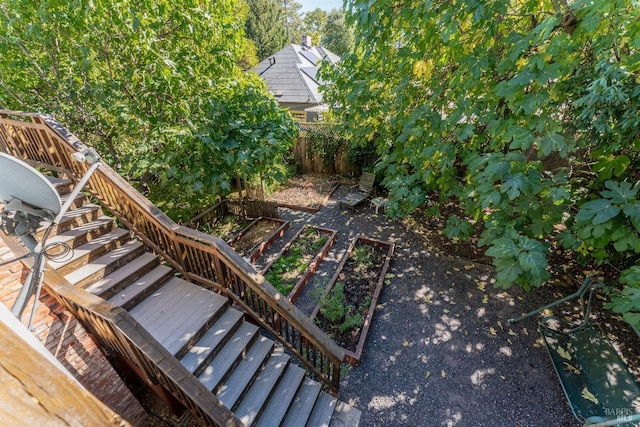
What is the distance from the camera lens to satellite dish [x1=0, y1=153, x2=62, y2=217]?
1.61 meters

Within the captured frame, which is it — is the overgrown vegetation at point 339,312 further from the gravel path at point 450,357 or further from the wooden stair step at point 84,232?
the wooden stair step at point 84,232

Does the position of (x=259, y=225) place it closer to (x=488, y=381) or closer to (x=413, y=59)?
(x=413, y=59)

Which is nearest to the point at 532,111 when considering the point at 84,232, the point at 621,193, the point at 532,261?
the point at 621,193

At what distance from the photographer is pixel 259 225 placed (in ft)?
24.6

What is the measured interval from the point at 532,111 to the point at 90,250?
18.5 ft

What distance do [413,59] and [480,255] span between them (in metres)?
4.44

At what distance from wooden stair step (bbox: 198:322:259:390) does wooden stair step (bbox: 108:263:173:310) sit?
4.39 ft

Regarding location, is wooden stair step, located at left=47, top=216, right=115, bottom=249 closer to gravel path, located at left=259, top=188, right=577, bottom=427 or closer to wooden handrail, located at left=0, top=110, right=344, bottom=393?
wooden handrail, located at left=0, top=110, right=344, bottom=393

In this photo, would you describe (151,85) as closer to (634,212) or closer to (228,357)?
(228,357)

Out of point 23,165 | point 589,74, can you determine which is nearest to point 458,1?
point 589,74

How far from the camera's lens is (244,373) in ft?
10.6

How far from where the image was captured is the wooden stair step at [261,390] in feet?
9.75

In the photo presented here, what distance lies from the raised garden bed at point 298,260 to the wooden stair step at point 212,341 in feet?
4.53

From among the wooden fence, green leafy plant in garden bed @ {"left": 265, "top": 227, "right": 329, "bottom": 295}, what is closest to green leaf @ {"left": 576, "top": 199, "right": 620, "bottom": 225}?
green leafy plant in garden bed @ {"left": 265, "top": 227, "right": 329, "bottom": 295}
